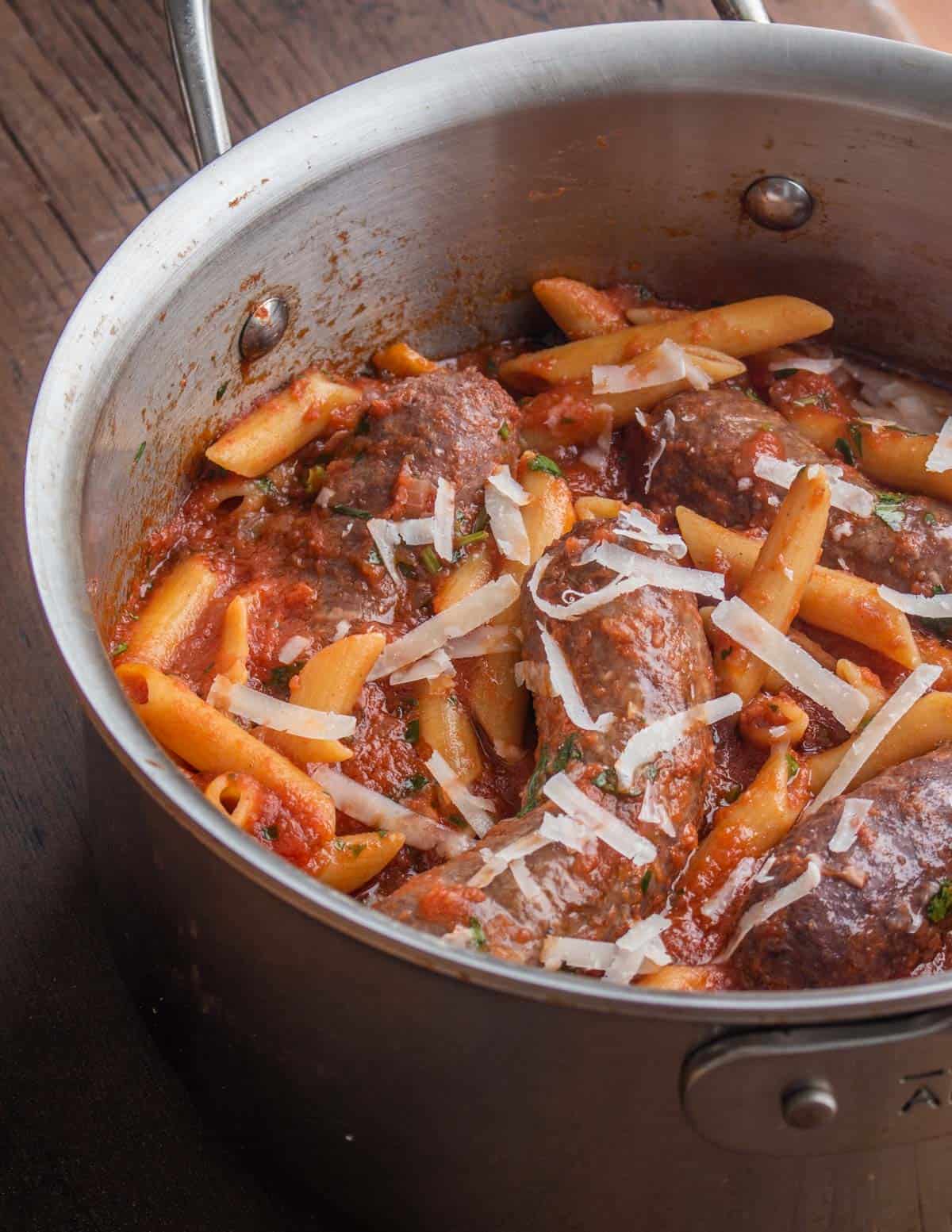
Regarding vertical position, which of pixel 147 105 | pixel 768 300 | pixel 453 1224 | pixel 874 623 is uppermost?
pixel 147 105

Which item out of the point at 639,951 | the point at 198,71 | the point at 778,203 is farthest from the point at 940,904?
the point at 198,71

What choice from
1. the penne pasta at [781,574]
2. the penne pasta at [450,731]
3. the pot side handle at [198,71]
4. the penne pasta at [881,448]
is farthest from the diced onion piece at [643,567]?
the pot side handle at [198,71]

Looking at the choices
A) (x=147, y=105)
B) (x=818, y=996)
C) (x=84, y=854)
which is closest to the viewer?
(x=818, y=996)

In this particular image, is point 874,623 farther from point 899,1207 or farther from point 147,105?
point 147,105

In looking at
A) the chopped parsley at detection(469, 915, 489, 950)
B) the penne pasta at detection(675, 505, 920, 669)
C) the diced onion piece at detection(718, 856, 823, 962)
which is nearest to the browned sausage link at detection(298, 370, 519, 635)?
the penne pasta at detection(675, 505, 920, 669)

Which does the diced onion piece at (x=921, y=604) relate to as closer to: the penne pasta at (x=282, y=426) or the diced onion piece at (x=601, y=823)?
the diced onion piece at (x=601, y=823)

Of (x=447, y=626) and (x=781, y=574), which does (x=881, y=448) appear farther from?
(x=447, y=626)

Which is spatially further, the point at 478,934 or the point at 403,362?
the point at 403,362

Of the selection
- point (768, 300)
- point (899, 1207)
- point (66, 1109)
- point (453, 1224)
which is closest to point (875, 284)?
point (768, 300)
